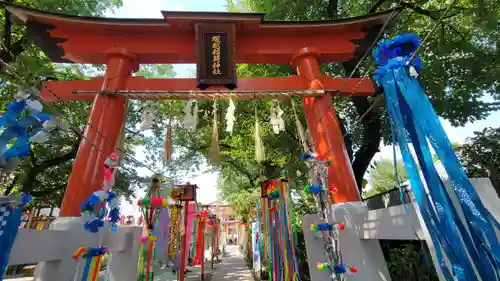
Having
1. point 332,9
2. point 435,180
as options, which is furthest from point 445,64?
point 435,180

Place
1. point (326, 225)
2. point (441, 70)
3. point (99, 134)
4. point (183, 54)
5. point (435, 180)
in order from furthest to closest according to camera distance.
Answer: point (441, 70), point (183, 54), point (99, 134), point (326, 225), point (435, 180)

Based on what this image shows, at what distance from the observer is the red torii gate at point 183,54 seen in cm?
393

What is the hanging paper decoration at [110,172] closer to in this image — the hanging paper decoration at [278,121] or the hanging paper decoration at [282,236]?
the hanging paper decoration at [278,121]

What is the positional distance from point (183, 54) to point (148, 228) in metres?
3.26

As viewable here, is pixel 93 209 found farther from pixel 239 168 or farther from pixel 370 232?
pixel 239 168

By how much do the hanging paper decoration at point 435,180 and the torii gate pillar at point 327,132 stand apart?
5.83 feet

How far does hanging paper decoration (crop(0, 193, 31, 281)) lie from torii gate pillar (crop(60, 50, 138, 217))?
158 centimetres

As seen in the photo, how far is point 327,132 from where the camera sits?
4020 mm

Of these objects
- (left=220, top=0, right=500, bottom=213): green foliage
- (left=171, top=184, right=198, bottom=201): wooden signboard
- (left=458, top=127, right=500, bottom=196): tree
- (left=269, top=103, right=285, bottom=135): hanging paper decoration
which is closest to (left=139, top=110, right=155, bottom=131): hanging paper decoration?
(left=269, top=103, right=285, bottom=135): hanging paper decoration

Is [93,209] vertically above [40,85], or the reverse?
[40,85]

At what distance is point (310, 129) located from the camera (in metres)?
4.36

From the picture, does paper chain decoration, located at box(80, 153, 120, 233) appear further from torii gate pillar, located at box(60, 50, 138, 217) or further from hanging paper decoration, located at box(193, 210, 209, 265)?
hanging paper decoration, located at box(193, 210, 209, 265)

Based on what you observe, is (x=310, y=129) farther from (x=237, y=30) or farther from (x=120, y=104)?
(x=120, y=104)

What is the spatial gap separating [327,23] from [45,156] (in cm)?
1090
